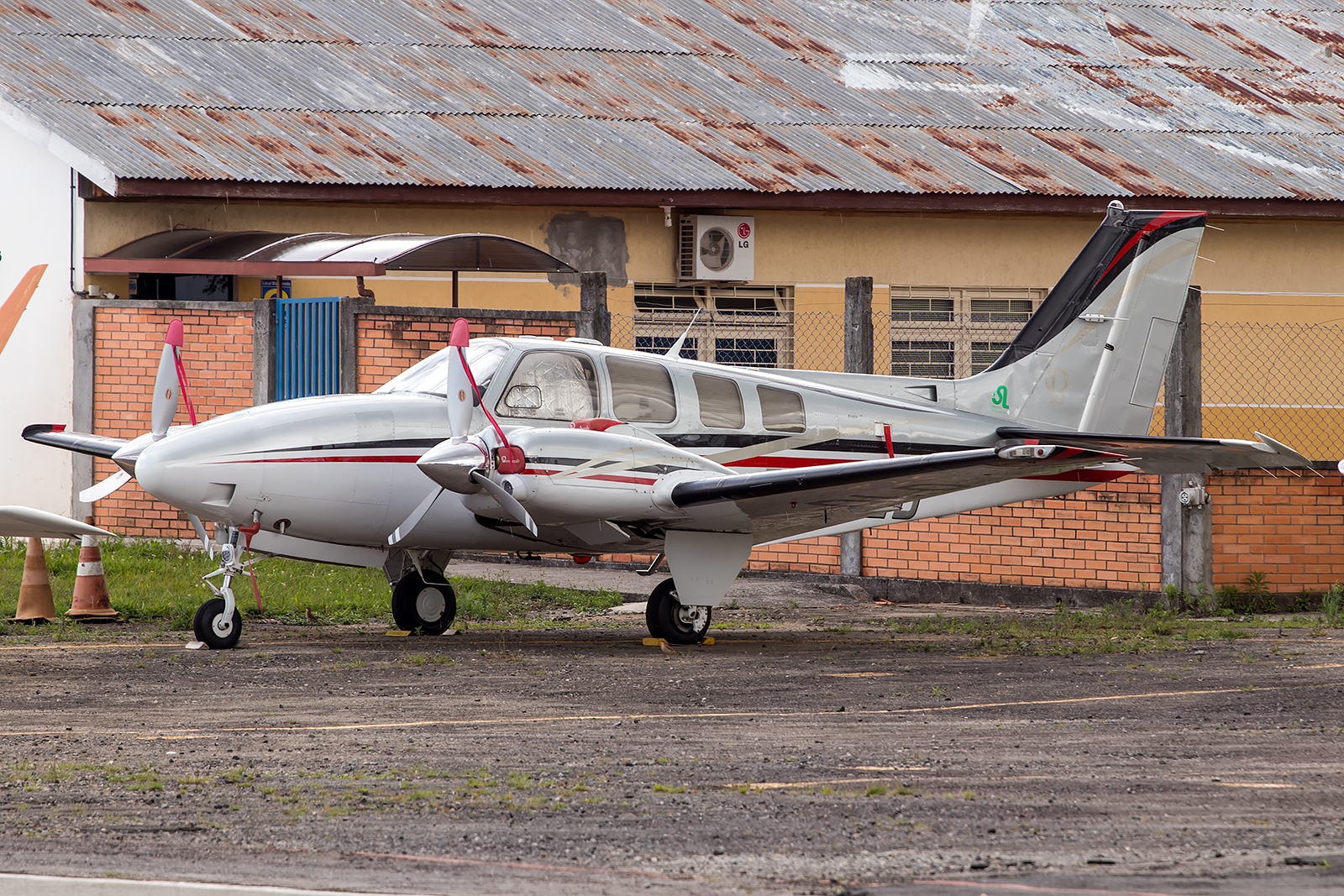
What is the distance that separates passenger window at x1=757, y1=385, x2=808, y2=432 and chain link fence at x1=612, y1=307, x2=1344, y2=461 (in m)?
7.10

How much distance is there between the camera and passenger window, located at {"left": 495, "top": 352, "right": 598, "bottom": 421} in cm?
1148

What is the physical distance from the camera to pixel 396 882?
5.17 m

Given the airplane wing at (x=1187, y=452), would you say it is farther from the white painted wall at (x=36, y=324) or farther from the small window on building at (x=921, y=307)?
the white painted wall at (x=36, y=324)

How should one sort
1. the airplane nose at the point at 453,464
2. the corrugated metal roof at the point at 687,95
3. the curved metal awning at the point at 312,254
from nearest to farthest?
the airplane nose at the point at 453,464
the curved metal awning at the point at 312,254
the corrugated metal roof at the point at 687,95

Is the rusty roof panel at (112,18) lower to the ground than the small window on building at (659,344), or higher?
higher

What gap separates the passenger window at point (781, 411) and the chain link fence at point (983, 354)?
7.10 meters

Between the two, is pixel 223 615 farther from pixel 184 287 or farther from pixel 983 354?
pixel 983 354

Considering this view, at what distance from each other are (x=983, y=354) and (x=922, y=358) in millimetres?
759

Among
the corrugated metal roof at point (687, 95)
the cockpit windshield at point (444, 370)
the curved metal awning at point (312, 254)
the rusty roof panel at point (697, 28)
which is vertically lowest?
the cockpit windshield at point (444, 370)

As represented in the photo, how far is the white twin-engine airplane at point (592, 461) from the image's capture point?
10.9 meters

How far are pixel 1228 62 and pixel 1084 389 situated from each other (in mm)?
13790

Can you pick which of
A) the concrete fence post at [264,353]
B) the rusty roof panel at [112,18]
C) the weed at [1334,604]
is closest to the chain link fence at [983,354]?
the concrete fence post at [264,353]

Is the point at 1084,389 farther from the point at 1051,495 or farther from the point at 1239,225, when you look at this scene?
the point at 1239,225

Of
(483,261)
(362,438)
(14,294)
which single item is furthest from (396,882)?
(483,261)
